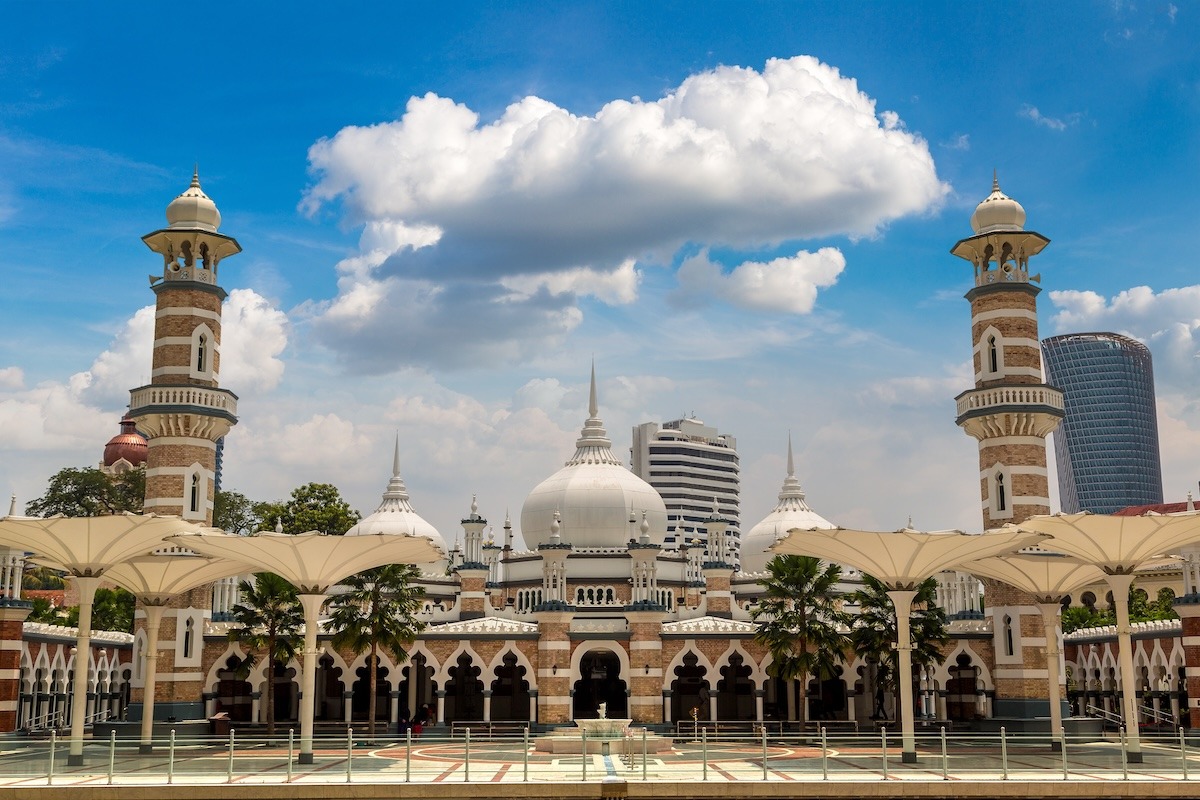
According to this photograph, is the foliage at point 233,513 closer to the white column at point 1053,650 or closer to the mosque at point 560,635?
the mosque at point 560,635

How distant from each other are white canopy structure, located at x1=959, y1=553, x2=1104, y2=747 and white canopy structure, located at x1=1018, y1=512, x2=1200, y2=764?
526cm

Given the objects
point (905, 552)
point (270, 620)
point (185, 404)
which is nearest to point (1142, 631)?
point (905, 552)

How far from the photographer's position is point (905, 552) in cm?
3741

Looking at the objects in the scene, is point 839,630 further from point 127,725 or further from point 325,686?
point 127,725

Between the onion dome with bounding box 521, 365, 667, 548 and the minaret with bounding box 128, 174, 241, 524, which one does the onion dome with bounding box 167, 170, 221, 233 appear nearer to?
the minaret with bounding box 128, 174, 241, 524

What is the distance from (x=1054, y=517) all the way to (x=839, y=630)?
680 inches

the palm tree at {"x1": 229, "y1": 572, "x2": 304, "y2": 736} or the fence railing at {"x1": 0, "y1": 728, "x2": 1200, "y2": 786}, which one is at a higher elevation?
the palm tree at {"x1": 229, "y1": 572, "x2": 304, "y2": 736}

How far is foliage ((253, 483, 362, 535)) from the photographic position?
7694 cm

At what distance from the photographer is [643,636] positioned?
5103cm

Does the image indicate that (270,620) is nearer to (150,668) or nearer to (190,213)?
(150,668)

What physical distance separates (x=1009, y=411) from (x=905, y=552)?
43.1ft

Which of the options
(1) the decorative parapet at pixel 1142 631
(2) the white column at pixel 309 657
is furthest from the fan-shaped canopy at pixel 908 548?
(2) the white column at pixel 309 657

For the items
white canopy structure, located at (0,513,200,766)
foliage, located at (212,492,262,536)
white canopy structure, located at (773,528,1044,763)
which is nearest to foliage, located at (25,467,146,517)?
foliage, located at (212,492,262,536)

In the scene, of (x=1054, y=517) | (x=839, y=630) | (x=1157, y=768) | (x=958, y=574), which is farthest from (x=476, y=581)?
(x=1157, y=768)
